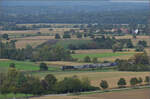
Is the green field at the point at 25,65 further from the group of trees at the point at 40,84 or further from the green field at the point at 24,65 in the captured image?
the group of trees at the point at 40,84

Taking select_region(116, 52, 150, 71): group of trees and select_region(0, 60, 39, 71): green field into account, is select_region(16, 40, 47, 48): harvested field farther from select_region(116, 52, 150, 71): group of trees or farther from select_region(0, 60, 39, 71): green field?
select_region(116, 52, 150, 71): group of trees

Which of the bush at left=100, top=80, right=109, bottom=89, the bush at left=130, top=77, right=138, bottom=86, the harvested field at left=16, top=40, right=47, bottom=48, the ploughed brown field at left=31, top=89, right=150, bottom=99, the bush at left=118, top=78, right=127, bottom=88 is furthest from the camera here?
the harvested field at left=16, top=40, right=47, bottom=48

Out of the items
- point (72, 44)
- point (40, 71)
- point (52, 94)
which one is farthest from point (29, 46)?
point (52, 94)

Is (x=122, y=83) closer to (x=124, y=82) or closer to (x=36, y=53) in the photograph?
(x=124, y=82)

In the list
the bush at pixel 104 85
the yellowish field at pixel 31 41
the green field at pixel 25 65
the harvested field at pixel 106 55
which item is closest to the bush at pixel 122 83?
the bush at pixel 104 85

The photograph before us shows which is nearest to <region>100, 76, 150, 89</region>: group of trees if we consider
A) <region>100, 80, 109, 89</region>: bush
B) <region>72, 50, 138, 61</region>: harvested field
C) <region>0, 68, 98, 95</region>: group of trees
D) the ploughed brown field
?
<region>100, 80, 109, 89</region>: bush
